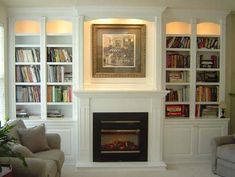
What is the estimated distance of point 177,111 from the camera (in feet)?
18.8

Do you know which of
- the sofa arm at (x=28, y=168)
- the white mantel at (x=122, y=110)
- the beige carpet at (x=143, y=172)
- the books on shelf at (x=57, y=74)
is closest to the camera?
the sofa arm at (x=28, y=168)

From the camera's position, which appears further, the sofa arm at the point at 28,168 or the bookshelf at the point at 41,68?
the bookshelf at the point at 41,68

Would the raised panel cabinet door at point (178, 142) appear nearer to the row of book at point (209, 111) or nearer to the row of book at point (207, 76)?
the row of book at point (209, 111)

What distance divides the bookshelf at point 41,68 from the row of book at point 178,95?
1.70 metres

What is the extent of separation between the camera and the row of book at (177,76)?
5.70m

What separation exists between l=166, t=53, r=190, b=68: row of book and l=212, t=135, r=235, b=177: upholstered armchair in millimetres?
1403

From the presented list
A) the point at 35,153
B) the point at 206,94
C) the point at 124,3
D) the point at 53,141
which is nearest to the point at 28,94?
the point at 53,141

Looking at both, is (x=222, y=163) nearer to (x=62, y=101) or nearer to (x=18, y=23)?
(x=62, y=101)

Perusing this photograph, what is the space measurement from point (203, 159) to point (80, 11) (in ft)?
10.6

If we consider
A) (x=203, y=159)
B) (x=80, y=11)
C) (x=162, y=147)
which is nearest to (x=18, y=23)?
(x=80, y=11)

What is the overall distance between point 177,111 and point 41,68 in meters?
2.43

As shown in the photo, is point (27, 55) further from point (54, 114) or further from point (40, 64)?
point (54, 114)

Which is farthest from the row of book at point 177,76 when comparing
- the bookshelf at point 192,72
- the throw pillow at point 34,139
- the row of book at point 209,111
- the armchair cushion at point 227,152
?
the throw pillow at point 34,139

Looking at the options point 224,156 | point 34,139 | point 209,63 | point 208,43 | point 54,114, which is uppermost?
point 208,43
